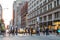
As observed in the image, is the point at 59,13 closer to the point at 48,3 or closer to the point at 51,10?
the point at 51,10

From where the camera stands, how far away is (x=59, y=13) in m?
67.6

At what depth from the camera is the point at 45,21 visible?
86.6m

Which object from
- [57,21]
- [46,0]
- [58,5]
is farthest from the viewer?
[46,0]

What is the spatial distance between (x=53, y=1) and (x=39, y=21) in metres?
21.4

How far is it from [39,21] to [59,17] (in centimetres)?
2555

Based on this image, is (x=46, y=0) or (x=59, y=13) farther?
(x=46, y=0)

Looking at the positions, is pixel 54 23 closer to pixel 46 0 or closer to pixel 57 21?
pixel 57 21

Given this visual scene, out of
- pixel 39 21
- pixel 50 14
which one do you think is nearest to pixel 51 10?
pixel 50 14

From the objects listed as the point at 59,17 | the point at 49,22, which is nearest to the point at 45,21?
the point at 49,22

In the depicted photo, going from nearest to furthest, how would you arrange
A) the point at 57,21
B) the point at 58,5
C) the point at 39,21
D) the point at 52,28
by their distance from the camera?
1. the point at 58,5
2. the point at 57,21
3. the point at 52,28
4. the point at 39,21

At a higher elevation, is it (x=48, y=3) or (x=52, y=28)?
(x=48, y=3)

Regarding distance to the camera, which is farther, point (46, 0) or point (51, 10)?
point (46, 0)

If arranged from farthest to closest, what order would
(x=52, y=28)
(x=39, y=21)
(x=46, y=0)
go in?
(x=39, y=21), (x=46, y=0), (x=52, y=28)

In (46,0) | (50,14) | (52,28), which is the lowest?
(52,28)
